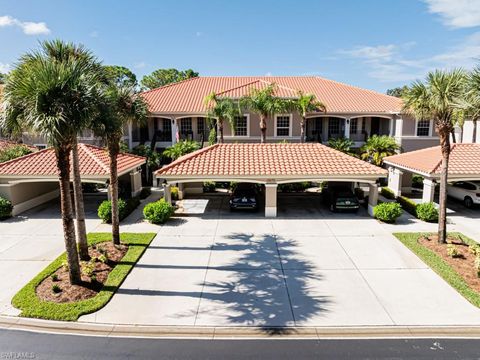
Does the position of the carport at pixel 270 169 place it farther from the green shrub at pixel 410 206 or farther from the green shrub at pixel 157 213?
the green shrub at pixel 410 206

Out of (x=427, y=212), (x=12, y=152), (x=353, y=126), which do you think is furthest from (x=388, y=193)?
(x=12, y=152)

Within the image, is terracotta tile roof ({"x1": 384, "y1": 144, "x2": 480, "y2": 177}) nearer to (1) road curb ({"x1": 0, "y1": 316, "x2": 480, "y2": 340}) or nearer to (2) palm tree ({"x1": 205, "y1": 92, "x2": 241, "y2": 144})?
(2) palm tree ({"x1": 205, "y1": 92, "x2": 241, "y2": 144})

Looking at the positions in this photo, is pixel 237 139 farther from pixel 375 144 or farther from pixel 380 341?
pixel 380 341

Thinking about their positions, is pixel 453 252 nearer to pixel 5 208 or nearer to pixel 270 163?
pixel 270 163

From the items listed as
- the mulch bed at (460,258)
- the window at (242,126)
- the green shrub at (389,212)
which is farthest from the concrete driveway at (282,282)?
the window at (242,126)

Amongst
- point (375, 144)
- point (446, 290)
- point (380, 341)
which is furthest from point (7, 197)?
point (375, 144)

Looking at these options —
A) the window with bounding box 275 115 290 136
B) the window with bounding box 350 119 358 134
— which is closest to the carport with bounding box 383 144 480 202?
the window with bounding box 350 119 358 134

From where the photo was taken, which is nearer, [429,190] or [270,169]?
[270,169]
